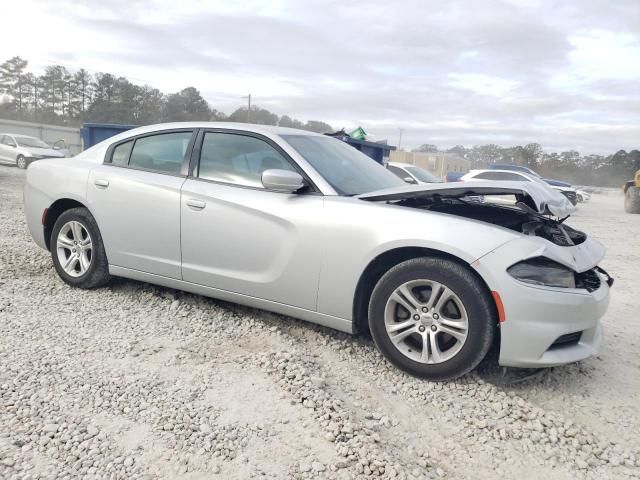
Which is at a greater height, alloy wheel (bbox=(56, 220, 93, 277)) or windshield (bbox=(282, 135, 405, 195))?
windshield (bbox=(282, 135, 405, 195))

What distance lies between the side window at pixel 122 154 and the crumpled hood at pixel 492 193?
83.4 inches

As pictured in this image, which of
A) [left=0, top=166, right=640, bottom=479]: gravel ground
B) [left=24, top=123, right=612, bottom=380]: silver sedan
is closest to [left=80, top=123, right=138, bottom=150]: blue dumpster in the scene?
[left=24, top=123, right=612, bottom=380]: silver sedan

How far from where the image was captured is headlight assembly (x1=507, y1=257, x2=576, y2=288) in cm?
272

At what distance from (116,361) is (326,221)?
1548mm

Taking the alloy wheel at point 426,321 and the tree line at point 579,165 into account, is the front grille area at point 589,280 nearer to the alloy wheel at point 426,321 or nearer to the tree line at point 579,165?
the alloy wheel at point 426,321

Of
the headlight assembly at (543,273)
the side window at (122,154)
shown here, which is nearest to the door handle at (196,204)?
the side window at (122,154)

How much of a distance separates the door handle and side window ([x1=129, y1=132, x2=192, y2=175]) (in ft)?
1.15

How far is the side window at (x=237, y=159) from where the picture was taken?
3568mm

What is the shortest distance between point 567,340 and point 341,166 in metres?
1.91

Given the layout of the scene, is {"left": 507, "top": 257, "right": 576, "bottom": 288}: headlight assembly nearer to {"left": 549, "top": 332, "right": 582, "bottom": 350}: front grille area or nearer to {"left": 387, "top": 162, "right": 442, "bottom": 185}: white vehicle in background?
{"left": 549, "top": 332, "right": 582, "bottom": 350}: front grille area

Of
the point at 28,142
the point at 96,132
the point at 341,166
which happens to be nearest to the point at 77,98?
the point at 28,142

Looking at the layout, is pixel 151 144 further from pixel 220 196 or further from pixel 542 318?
pixel 542 318

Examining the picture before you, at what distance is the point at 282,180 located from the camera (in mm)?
3191

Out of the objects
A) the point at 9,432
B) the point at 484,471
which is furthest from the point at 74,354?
the point at 484,471
